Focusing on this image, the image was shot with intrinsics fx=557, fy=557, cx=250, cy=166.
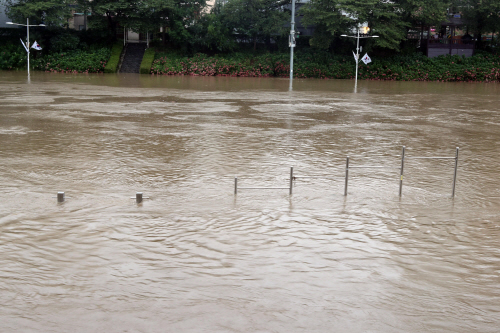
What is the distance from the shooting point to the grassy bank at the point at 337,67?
48.8m

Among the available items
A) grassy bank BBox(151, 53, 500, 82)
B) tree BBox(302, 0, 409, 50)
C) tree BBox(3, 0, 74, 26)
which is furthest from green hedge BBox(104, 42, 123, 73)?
tree BBox(302, 0, 409, 50)

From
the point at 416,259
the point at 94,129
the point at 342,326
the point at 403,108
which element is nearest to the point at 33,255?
the point at 342,326

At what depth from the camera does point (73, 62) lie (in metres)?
48.3

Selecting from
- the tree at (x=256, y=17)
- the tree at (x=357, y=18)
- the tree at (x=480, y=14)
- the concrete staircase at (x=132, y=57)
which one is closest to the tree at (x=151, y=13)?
the concrete staircase at (x=132, y=57)

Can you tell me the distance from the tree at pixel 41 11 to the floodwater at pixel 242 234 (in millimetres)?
34193

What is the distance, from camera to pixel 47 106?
833 inches

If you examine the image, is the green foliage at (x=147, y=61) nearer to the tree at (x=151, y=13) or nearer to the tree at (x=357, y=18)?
the tree at (x=151, y=13)

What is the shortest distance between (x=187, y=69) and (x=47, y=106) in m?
29.2

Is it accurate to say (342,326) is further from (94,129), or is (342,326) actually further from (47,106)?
(47,106)

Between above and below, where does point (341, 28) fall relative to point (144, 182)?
above

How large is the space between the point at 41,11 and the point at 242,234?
46854 mm

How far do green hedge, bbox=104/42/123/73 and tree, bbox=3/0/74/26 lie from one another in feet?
16.7

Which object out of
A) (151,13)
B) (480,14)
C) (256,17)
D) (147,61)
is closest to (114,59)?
(147,61)

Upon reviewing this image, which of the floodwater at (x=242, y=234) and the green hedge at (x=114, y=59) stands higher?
the green hedge at (x=114, y=59)
